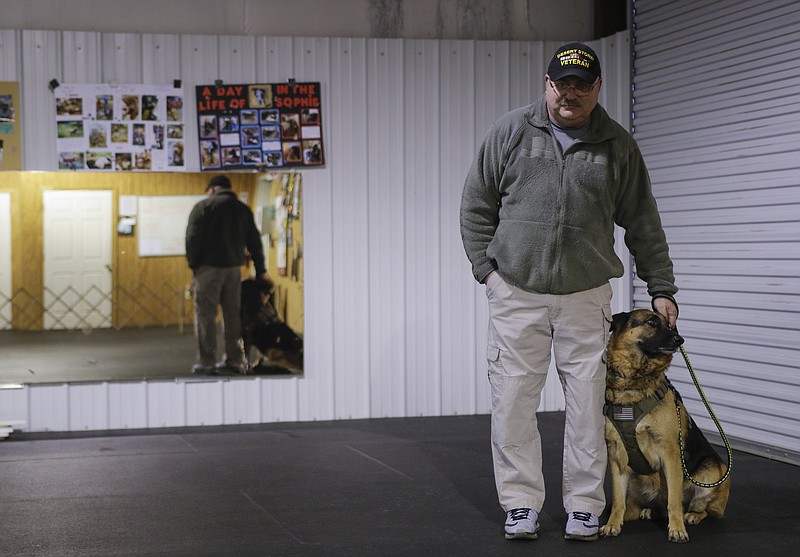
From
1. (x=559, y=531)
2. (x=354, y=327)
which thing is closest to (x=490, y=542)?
(x=559, y=531)

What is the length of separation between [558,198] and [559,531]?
1245 millimetres

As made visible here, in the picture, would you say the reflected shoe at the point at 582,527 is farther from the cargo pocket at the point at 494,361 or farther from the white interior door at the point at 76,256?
the white interior door at the point at 76,256

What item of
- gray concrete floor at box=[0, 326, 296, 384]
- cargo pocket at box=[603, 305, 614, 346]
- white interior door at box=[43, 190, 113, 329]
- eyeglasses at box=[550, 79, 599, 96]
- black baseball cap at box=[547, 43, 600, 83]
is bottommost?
gray concrete floor at box=[0, 326, 296, 384]

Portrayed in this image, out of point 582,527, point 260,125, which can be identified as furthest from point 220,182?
point 582,527

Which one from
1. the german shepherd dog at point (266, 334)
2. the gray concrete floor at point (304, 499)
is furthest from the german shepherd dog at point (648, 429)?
the german shepherd dog at point (266, 334)

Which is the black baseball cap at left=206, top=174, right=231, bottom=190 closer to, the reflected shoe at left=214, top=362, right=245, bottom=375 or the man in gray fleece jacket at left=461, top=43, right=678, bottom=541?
the reflected shoe at left=214, top=362, right=245, bottom=375

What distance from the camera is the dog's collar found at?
3.34 meters

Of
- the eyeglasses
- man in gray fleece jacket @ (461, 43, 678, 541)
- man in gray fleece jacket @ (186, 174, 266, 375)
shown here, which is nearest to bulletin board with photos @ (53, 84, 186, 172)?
man in gray fleece jacket @ (186, 174, 266, 375)

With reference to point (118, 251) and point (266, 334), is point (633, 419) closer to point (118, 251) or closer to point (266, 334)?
point (266, 334)

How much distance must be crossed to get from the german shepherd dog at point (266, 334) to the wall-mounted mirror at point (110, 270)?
0.01 metres

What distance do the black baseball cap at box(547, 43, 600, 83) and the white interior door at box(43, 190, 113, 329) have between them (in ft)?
10.9

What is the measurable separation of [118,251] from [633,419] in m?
3.51

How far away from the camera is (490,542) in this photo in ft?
11.1

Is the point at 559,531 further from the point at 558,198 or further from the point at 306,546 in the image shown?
the point at 558,198
